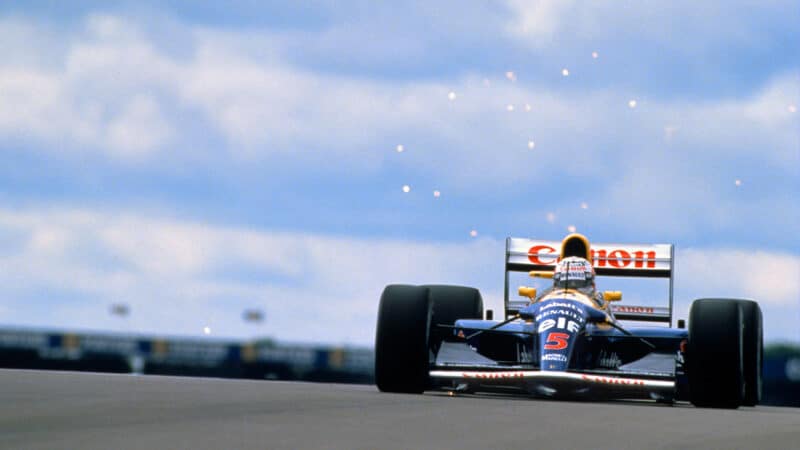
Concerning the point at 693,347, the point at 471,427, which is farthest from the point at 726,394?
the point at 471,427

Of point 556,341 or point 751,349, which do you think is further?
point 751,349

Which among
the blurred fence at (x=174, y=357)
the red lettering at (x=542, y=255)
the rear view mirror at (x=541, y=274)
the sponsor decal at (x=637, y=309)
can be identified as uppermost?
the red lettering at (x=542, y=255)

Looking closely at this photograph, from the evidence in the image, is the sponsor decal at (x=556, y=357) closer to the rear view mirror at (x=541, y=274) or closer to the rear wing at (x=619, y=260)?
the rear view mirror at (x=541, y=274)

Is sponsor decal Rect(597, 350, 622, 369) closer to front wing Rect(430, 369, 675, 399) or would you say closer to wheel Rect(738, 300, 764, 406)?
wheel Rect(738, 300, 764, 406)

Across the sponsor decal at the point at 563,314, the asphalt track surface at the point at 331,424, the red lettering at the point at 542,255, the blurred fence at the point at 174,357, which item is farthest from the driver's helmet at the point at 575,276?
the blurred fence at the point at 174,357

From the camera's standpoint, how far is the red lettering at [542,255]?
16219 mm

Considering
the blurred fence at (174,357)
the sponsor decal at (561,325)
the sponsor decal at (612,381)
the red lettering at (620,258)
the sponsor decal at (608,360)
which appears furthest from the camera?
the blurred fence at (174,357)

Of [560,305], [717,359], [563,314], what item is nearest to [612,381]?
[717,359]

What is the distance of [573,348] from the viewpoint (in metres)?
12.2

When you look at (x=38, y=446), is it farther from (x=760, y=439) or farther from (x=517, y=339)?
(x=517, y=339)

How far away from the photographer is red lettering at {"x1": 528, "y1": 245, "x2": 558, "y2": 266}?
53.2ft

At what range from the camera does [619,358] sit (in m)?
13.4

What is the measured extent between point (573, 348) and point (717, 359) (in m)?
1.50

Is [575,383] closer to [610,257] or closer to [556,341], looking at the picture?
[556,341]
